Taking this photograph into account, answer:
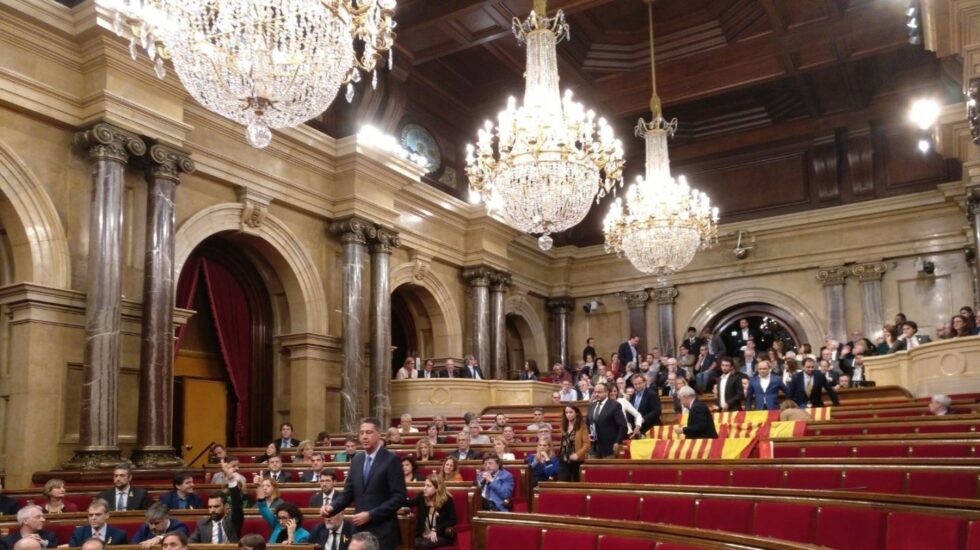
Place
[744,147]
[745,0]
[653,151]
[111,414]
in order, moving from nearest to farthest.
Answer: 1. [111,414]
2. [653,151]
3. [745,0]
4. [744,147]

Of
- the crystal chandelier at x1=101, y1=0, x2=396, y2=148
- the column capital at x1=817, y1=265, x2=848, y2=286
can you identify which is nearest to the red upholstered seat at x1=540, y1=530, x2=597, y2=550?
the crystal chandelier at x1=101, y1=0, x2=396, y2=148

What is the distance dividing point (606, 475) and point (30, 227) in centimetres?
656

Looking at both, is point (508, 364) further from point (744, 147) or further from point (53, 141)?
point (53, 141)

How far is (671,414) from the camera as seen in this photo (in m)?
11.2

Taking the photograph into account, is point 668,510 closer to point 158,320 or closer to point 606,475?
point 606,475

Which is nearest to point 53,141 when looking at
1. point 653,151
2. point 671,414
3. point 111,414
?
point 111,414

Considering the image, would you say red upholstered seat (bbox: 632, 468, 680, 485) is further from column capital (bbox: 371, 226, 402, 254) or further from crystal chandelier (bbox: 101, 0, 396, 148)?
column capital (bbox: 371, 226, 402, 254)

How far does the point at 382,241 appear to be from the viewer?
13352 mm

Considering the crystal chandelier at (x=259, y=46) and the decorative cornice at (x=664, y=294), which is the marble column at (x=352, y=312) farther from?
the decorative cornice at (x=664, y=294)

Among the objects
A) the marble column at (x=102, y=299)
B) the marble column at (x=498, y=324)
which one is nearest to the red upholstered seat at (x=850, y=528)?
the marble column at (x=102, y=299)

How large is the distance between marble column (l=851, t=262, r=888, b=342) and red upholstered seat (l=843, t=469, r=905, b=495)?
12258 mm

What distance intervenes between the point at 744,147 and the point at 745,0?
4688mm

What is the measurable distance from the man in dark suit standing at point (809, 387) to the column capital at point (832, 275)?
25.1 ft

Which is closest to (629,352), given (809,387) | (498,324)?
(498,324)
